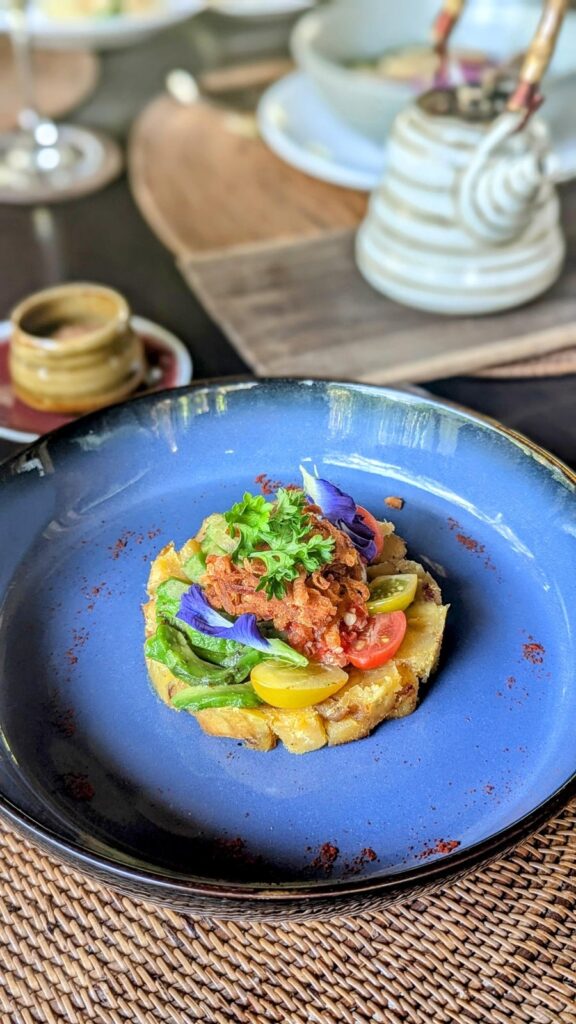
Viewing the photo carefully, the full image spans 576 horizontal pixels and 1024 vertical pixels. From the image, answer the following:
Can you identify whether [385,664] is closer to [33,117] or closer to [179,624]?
[179,624]

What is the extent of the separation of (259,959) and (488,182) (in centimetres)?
137

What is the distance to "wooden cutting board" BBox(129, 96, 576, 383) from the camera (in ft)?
6.08

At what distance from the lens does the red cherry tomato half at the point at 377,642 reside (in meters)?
1.13

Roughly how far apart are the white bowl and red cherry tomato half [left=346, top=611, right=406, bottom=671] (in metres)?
1.55

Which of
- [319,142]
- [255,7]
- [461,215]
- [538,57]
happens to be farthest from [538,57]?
[255,7]

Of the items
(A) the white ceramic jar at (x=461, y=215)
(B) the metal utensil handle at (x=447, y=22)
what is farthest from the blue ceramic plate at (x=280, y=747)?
(B) the metal utensil handle at (x=447, y=22)

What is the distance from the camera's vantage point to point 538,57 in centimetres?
169

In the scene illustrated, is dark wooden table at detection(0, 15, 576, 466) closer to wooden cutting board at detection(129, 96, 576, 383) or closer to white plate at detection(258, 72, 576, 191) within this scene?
wooden cutting board at detection(129, 96, 576, 383)

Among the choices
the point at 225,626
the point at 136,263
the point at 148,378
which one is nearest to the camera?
the point at 225,626

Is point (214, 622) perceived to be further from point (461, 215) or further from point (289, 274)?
point (289, 274)

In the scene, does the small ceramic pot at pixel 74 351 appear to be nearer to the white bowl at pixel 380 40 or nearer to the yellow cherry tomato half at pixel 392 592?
the yellow cherry tomato half at pixel 392 592

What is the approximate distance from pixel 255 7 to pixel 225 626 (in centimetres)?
295

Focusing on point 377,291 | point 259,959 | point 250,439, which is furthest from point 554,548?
point 377,291

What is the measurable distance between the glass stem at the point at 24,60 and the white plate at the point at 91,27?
0.04 metres
